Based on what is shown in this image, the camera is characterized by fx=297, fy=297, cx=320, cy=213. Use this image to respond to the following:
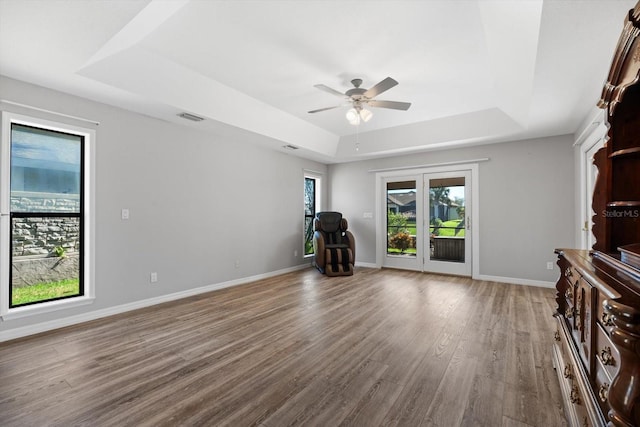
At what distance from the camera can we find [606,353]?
1.11 meters

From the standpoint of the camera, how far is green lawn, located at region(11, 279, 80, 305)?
2.97m

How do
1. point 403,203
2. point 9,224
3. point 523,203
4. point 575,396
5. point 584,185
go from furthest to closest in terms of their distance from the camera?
point 403,203 → point 523,203 → point 584,185 → point 9,224 → point 575,396

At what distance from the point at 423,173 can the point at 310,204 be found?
100 inches

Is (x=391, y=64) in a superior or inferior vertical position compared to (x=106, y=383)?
superior

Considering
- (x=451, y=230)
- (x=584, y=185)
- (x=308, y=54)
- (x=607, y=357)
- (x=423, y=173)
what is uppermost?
(x=308, y=54)

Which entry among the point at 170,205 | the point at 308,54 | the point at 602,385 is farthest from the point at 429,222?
the point at 602,385

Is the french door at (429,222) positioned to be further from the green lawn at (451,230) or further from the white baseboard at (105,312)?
the white baseboard at (105,312)

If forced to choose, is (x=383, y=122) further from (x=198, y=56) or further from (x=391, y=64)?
(x=198, y=56)

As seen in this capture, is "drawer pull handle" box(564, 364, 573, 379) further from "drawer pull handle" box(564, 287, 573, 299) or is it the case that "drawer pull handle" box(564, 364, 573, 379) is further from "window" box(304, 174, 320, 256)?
"window" box(304, 174, 320, 256)

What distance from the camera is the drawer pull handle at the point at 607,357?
1053 millimetres

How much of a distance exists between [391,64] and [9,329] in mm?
4540

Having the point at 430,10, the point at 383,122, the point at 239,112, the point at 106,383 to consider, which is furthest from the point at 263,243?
the point at 430,10

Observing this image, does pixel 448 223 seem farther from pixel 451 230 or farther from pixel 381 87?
pixel 381 87

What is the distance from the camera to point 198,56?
9.71ft
